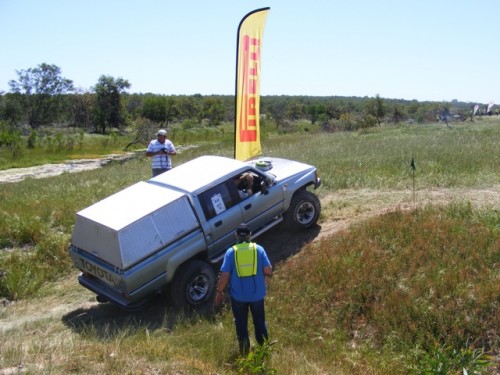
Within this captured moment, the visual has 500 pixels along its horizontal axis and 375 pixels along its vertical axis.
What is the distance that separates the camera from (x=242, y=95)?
10766 mm

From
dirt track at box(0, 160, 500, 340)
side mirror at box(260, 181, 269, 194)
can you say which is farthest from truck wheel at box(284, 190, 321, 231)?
side mirror at box(260, 181, 269, 194)

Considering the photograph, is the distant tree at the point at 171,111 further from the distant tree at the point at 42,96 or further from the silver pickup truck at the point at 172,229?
the silver pickup truck at the point at 172,229

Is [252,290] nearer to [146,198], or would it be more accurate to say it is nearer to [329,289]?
[329,289]

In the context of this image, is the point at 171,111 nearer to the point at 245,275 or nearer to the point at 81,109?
the point at 81,109

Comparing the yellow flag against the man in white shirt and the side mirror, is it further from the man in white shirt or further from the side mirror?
the side mirror

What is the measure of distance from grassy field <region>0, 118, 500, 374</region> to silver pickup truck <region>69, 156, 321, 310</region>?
551 mm

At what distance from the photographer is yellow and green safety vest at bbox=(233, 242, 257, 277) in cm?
554

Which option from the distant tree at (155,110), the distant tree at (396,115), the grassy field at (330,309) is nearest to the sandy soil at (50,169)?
the grassy field at (330,309)

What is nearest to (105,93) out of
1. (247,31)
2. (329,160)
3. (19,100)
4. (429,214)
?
(19,100)

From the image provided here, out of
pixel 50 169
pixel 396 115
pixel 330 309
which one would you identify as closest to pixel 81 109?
pixel 50 169

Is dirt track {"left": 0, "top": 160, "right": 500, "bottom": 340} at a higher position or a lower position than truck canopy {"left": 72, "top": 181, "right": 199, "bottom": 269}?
lower

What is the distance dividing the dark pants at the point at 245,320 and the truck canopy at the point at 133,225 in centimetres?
187

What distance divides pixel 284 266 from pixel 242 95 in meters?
4.38

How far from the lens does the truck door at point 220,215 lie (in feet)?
25.2
